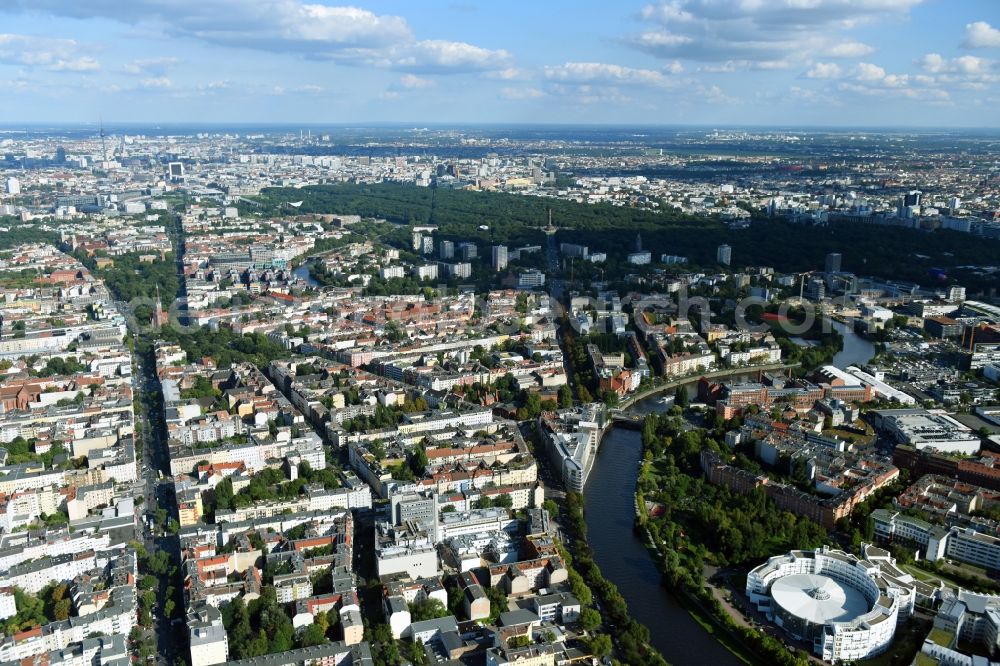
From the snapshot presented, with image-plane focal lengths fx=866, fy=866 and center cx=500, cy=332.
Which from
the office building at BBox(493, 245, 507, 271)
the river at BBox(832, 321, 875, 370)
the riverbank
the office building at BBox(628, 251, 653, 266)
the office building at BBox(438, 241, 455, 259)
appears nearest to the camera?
the riverbank

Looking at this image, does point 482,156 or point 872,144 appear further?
point 872,144

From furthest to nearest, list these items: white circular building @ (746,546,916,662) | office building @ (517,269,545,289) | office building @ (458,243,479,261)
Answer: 1. office building @ (458,243,479,261)
2. office building @ (517,269,545,289)
3. white circular building @ (746,546,916,662)

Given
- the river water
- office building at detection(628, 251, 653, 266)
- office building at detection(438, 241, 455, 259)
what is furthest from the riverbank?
office building at detection(438, 241, 455, 259)

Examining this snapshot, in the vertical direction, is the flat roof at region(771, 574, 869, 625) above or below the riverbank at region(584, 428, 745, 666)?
above

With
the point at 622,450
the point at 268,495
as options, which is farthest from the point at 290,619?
the point at 622,450

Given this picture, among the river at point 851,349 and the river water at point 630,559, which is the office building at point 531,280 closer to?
the river at point 851,349

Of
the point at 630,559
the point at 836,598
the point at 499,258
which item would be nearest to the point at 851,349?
the point at 630,559

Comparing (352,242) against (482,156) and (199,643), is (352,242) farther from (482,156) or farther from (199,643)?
(482,156)

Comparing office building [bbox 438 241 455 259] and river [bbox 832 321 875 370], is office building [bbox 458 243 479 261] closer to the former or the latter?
office building [bbox 438 241 455 259]
